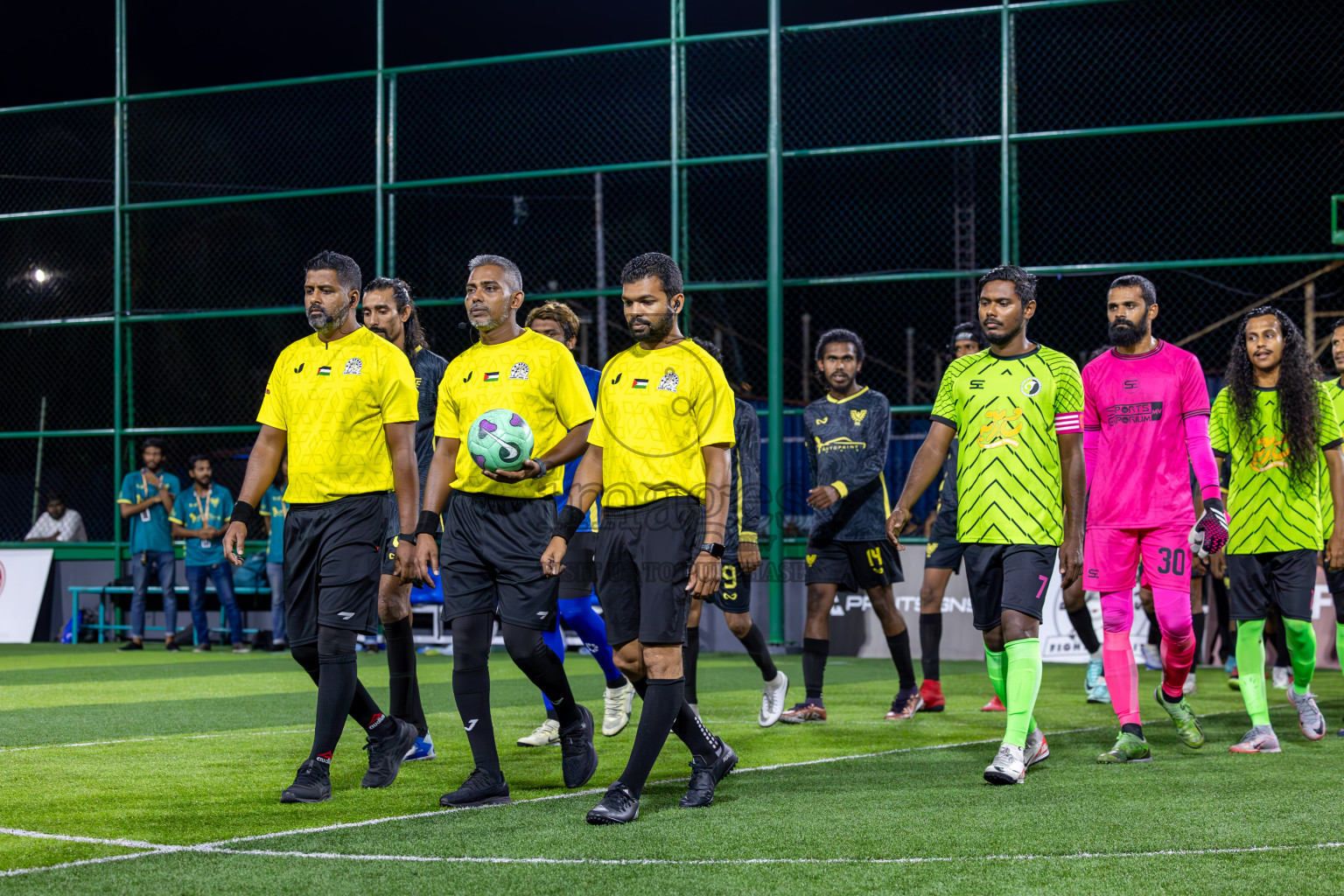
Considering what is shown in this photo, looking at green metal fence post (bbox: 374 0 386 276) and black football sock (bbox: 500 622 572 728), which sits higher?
green metal fence post (bbox: 374 0 386 276)

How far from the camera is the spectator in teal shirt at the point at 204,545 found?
1466 centimetres

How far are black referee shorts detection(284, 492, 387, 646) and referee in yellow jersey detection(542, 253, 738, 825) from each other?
0.79 meters

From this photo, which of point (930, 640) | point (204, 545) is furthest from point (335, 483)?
point (204, 545)

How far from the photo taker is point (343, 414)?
5.57 meters

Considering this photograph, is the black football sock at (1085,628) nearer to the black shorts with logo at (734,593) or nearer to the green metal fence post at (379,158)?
the black shorts with logo at (734,593)

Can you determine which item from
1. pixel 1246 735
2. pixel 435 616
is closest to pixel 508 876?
→ pixel 1246 735

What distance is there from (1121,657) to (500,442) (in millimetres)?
3158

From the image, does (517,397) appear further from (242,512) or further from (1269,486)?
(1269,486)

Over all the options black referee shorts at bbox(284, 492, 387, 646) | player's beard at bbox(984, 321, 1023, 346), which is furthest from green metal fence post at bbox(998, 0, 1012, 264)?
black referee shorts at bbox(284, 492, 387, 646)

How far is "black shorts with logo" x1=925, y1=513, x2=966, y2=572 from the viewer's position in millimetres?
9016

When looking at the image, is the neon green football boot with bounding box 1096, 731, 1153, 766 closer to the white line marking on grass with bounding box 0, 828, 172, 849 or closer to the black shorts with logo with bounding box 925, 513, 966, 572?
the black shorts with logo with bounding box 925, 513, 966, 572

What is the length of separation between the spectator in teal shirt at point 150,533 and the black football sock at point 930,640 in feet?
29.9

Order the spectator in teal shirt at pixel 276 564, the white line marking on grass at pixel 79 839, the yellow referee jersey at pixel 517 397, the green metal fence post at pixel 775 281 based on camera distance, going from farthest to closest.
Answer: the spectator in teal shirt at pixel 276 564
the green metal fence post at pixel 775 281
the yellow referee jersey at pixel 517 397
the white line marking on grass at pixel 79 839

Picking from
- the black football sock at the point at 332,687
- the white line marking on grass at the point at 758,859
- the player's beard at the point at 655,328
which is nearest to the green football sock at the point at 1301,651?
the white line marking on grass at the point at 758,859
